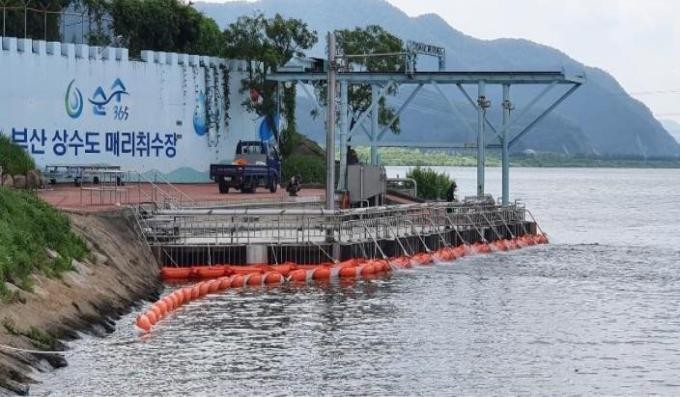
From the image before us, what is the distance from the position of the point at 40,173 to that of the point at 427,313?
20.4m

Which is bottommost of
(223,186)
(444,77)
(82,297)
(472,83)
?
(82,297)

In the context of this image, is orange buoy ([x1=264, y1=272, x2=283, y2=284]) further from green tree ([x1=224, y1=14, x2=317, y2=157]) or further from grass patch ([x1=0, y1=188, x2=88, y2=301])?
green tree ([x1=224, y1=14, x2=317, y2=157])

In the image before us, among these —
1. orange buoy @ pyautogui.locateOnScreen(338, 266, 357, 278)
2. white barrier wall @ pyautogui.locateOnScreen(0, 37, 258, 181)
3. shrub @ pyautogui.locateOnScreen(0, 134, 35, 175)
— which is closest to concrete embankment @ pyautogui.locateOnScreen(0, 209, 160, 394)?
orange buoy @ pyautogui.locateOnScreen(338, 266, 357, 278)

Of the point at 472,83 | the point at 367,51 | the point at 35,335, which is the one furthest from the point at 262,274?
the point at 367,51

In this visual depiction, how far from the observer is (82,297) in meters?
35.7

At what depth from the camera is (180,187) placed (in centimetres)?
6406

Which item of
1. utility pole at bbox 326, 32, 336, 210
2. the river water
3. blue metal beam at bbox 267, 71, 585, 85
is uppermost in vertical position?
blue metal beam at bbox 267, 71, 585, 85

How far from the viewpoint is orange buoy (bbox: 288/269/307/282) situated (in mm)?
46594

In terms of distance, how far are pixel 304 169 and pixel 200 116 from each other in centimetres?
749

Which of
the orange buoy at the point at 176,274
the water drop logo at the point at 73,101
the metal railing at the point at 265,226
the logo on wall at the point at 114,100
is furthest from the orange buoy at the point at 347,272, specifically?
the logo on wall at the point at 114,100

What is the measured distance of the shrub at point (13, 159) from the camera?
173 feet

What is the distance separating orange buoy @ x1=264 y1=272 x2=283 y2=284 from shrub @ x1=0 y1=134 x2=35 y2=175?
11717 millimetres

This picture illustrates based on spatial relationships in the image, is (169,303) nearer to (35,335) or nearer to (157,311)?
(157,311)

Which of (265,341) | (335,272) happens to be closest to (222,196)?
(335,272)
